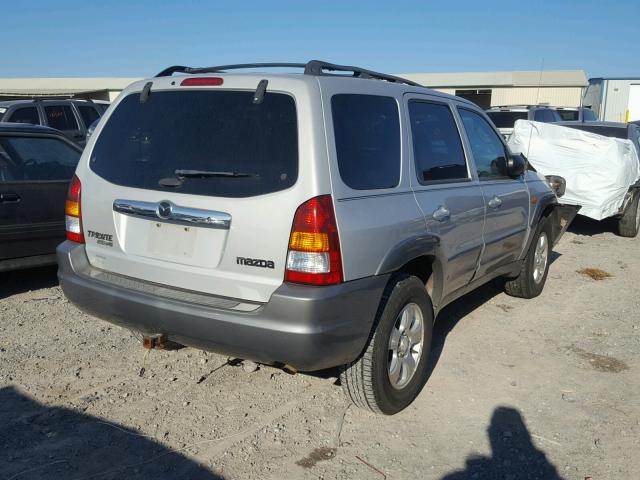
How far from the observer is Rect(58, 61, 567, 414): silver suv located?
9.69ft

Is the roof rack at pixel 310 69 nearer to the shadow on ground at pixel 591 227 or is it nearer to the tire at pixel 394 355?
the tire at pixel 394 355

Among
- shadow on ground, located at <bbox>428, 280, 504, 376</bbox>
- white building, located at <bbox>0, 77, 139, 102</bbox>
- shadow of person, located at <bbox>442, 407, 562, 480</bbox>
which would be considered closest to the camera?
shadow of person, located at <bbox>442, 407, 562, 480</bbox>

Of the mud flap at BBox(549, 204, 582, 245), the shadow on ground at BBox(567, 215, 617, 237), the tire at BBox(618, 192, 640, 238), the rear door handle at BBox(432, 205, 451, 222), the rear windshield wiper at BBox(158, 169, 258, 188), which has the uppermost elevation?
the rear windshield wiper at BBox(158, 169, 258, 188)

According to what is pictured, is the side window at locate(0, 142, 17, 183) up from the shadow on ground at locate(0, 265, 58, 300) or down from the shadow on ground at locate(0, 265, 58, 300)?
up

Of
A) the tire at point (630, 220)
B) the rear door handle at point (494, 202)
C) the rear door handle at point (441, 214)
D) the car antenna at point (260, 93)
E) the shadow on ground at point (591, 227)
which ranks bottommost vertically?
the shadow on ground at point (591, 227)

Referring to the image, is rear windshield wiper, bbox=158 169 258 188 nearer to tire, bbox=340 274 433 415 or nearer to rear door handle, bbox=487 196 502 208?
tire, bbox=340 274 433 415

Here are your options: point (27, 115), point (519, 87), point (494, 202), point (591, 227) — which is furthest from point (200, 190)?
point (519, 87)

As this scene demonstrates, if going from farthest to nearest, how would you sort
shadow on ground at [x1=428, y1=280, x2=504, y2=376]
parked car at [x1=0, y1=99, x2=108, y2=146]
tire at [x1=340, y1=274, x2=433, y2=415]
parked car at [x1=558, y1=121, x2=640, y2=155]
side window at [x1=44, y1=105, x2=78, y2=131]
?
side window at [x1=44, y1=105, x2=78, y2=131] → parked car at [x1=0, y1=99, x2=108, y2=146] → parked car at [x1=558, y1=121, x2=640, y2=155] → shadow on ground at [x1=428, y1=280, x2=504, y2=376] → tire at [x1=340, y1=274, x2=433, y2=415]

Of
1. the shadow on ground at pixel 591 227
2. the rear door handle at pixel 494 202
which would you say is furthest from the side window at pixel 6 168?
the shadow on ground at pixel 591 227

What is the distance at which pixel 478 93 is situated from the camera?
124ft

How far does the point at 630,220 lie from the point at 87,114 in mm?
11324

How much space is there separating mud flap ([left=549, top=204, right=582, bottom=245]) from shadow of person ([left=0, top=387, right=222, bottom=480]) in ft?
14.9

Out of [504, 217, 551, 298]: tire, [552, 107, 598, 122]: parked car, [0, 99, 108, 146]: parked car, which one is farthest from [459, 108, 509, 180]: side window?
[552, 107, 598, 122]: parked car

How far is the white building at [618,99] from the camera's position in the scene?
30406 millimetres
